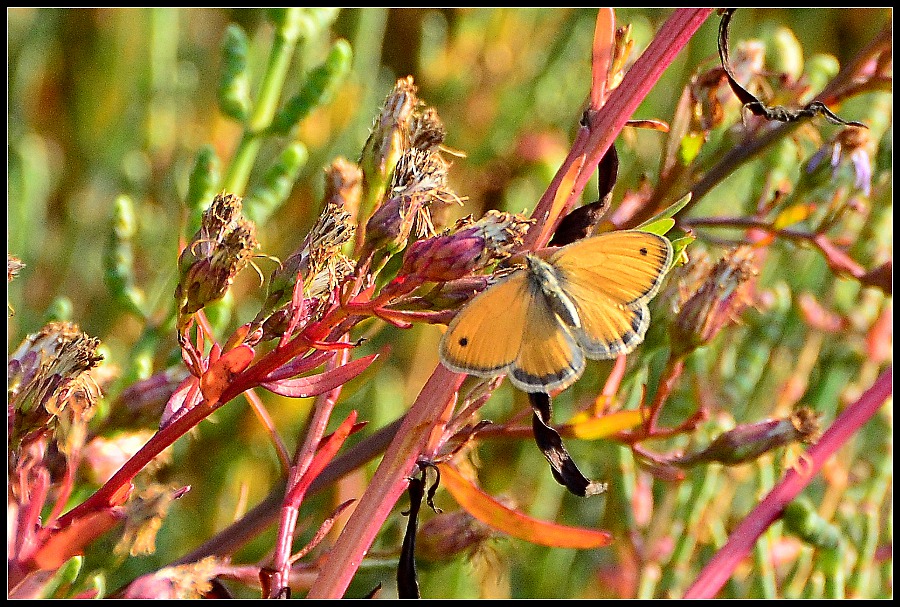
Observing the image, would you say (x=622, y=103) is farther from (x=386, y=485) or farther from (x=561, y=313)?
(x=386, y=485)

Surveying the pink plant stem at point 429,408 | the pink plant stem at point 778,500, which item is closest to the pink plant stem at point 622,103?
the pink plant stem at point 429,408

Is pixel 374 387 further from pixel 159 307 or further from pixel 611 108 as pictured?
pixel 611 108

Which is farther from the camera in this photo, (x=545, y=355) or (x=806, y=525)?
(x=806, y=525)

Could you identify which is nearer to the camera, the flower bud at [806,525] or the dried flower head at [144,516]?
the dried flower head at [144,516]

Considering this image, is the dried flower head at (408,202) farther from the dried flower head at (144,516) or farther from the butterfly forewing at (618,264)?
the dried flower head at (144,516)

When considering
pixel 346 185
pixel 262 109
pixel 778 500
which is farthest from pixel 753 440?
pixel 262 109

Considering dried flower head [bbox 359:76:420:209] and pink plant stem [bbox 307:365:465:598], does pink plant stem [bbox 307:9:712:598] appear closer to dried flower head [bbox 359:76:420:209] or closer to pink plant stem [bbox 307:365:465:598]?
pink plant stem [bbox 307:365:465:598]
